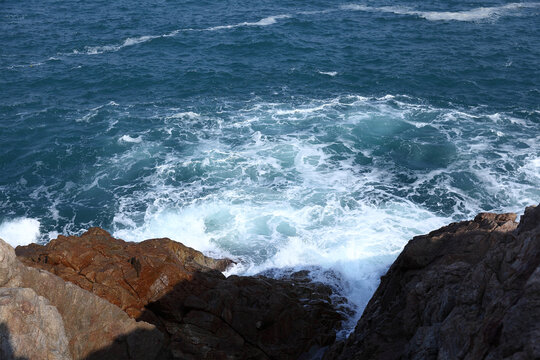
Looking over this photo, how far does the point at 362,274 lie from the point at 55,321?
16.4 metres

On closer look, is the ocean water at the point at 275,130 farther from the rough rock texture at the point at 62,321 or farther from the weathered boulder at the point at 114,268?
the rough rock texture at the point at 62,321

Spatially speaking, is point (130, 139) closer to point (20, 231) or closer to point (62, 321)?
point (20, 231)

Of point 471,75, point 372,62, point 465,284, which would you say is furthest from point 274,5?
point 465,284

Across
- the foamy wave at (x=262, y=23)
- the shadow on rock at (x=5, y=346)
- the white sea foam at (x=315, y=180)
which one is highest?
the shadow on rock at (x=5, y=346)

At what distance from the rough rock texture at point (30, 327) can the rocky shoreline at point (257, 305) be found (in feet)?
0.09

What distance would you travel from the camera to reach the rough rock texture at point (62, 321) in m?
13.1

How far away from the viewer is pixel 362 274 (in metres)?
26.2

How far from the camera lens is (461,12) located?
6431 cm

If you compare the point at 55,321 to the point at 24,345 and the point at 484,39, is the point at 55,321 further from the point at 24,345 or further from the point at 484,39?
the point at 484,39

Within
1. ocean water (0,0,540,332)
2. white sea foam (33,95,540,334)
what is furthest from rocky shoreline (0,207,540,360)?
white sea foam (33,95,540,334)

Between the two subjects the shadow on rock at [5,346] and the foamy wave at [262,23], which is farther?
the foamy wave at [262,23]

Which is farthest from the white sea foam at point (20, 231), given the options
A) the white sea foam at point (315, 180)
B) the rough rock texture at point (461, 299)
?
the rough rock texture at point (461, 299)

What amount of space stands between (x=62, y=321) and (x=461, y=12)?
6423cm

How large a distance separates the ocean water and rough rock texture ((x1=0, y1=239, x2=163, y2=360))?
10.9 metres
